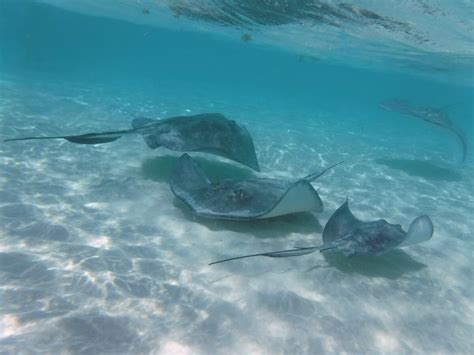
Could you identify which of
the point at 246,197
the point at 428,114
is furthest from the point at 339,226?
the point at 428,114

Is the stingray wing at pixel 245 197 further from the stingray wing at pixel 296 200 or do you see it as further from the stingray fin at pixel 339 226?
the stingray fin at pixel 339 226

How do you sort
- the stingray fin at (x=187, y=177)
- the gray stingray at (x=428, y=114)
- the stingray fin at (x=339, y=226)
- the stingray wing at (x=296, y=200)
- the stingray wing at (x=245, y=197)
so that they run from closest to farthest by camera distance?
the stingray wing at (x=296, y=200) < the stingray wing at (x=245, y=197) < the stingray fin at (x=339, y=226) < the stingray fin at (x=187, y=177) < the gray stingray at (x=428, y=114)

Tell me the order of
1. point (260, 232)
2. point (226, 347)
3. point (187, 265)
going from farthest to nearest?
1. point (260, 232)
2. point (187, 265)
3. point (226, 347)

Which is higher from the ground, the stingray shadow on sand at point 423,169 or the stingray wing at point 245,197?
the stingray wing at point 245,197

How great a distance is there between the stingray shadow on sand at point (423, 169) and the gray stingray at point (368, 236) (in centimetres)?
868

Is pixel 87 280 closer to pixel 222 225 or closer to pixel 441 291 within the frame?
pixel 222 225

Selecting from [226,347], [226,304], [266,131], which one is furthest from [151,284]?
[266,131]

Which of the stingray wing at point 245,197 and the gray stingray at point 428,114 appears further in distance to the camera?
the gray stingray at point 428,114

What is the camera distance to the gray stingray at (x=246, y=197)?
561 centimetres

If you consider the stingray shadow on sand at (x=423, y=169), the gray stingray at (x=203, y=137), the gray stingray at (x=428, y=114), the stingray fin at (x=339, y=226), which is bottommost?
the stingray shadow on sand at (x=423, y=169)

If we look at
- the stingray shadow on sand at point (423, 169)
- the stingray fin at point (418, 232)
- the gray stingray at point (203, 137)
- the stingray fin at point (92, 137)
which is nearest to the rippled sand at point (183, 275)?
the stingray fin at point (418, 232)

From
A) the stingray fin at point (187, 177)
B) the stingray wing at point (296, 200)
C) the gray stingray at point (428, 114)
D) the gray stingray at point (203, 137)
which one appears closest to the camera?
the stingray wing at point (296, 200)

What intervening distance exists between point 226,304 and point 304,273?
157cm

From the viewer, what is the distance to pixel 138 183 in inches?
324
